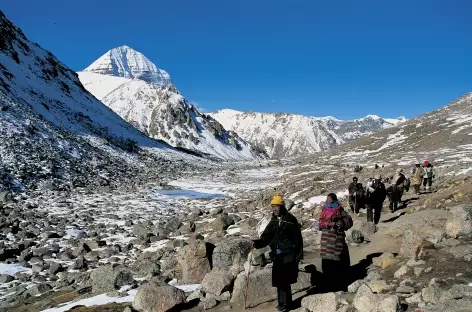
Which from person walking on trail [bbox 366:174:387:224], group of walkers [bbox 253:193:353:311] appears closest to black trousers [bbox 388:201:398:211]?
person walking on trail [bbox 366:174:387:224]

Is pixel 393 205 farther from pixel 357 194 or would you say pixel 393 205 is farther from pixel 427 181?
pixel 427 181

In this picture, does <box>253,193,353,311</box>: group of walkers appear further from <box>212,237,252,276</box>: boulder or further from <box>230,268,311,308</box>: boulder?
<box>212,237,252,276</box>: boulder

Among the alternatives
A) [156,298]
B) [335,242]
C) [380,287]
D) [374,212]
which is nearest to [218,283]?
[156,298]

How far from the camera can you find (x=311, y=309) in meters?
8.10

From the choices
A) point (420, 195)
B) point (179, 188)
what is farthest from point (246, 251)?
point (179, 188)

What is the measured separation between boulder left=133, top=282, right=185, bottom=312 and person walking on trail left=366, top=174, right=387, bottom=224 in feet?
34.0

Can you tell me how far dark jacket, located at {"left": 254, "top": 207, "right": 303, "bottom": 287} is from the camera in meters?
8.62

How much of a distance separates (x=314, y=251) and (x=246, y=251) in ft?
11.2

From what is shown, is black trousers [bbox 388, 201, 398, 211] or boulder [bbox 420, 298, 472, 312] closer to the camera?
boulder [bbox 420, 298, 472, 312]

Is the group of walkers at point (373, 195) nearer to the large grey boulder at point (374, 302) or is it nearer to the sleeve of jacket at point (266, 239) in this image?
the sleeve of jacket at point (266, 239)

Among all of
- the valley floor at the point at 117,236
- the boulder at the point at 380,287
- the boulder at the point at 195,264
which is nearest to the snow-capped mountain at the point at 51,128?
the valley floor at the point at 117,236

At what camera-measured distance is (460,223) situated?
1039cm

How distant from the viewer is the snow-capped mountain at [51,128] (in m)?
34.3

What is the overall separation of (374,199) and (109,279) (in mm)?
11250
